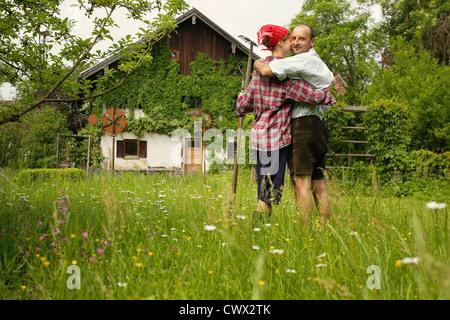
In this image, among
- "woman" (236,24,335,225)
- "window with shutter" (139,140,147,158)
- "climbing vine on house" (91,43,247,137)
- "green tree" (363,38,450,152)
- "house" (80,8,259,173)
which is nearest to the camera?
"woman" (236,24,335,225)

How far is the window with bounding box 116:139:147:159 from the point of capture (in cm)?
1650

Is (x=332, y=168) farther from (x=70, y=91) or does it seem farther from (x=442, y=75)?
(x=70, y=91)

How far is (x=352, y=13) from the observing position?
23703mm

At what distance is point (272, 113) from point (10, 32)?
7.77 feet

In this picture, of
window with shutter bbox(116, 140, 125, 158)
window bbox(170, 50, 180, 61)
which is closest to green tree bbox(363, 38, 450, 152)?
window bbox(170, 50, 180, 61)

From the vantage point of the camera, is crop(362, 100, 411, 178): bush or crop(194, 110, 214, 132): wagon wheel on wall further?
crop(194, 110, 214, 132): wagon wheel on wall

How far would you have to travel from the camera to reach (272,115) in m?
2.66

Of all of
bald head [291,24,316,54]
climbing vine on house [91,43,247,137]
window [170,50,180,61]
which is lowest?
bald head [291,24,316,54]

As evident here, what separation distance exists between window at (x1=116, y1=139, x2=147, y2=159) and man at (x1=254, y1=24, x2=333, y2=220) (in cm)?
1445

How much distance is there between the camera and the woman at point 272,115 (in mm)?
2576

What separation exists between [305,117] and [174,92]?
14329 mm

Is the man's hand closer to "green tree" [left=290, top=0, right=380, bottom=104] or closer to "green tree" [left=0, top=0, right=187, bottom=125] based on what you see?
"green tree" [left=0, top=0, right=187, bottom=125]
